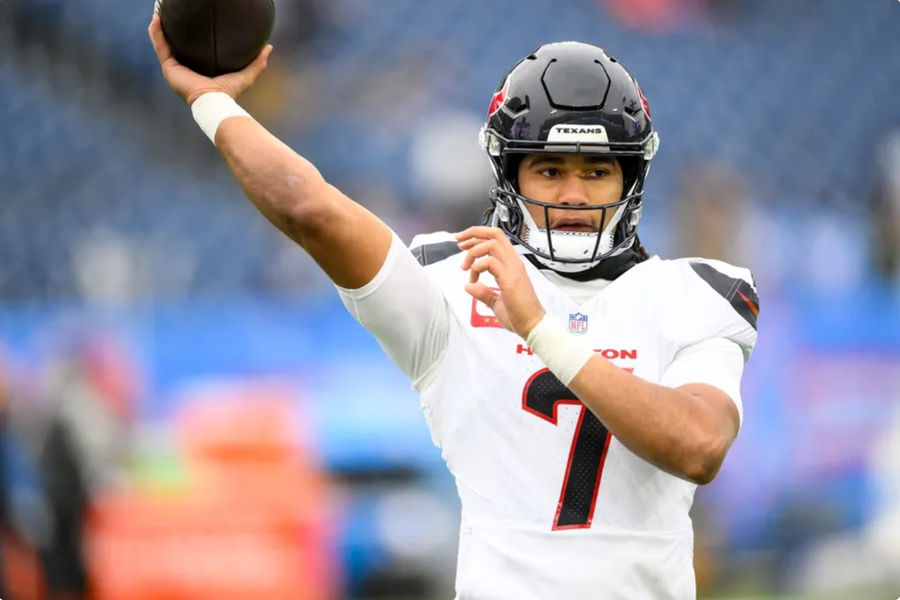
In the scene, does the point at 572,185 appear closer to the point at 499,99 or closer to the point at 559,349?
the point at 499,99

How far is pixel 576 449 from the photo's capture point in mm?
2199

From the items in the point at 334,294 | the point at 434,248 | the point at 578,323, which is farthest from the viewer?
the point at 334,294

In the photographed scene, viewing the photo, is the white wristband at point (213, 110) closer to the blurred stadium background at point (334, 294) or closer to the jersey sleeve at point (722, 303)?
the jersey sleeve at point (722, 303)

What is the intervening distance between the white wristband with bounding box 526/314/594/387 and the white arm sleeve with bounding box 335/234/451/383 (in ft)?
0.74

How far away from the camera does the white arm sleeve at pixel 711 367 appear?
2.18 metres

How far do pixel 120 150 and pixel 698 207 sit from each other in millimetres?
3181

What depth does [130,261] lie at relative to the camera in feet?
20.5

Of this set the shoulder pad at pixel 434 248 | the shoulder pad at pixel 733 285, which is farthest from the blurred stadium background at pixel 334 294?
the shoulder pad at pixel 733 285

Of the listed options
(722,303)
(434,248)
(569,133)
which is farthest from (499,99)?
(722,303)

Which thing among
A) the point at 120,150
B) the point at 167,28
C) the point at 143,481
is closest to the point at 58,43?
the point at 120,150

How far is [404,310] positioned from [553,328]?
0.27 m

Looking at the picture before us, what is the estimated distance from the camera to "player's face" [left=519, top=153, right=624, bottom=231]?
91.0 inches

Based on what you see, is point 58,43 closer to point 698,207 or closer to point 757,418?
point 698,207

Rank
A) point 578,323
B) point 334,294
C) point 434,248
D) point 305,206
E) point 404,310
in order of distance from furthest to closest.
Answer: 1. point 334,294
2. point 434,248
3. point 578,323
4. point 404,310
5. point 305,206
